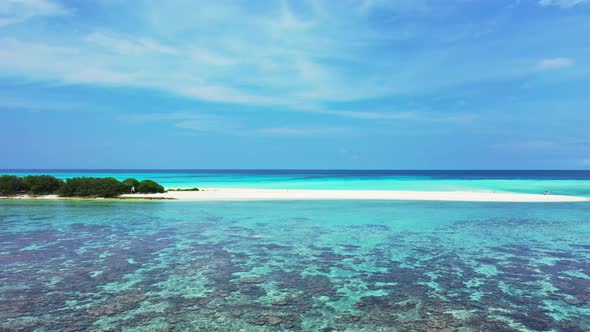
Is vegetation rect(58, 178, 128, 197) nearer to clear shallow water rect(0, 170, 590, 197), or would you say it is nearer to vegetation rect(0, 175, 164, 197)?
vegetation rect(0, 175, 164, 197)

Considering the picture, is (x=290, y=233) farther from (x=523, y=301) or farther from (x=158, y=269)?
(x=523, y=301)

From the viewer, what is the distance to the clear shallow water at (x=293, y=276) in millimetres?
6785

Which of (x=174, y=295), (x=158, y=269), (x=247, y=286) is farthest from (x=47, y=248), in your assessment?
(x=247, y=286)

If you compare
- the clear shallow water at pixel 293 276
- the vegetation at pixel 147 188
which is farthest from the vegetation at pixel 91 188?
the clear shallow water at pixel 293 276

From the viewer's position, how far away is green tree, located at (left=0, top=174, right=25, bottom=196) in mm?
33281

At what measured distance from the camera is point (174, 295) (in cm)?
810

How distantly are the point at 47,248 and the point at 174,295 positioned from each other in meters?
7.48

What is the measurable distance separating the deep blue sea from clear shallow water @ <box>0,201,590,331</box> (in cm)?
4

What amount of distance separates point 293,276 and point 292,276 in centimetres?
3

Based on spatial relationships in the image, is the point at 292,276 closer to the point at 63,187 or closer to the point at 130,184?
the point at 130,184

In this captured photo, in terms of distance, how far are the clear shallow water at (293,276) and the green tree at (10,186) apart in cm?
1888

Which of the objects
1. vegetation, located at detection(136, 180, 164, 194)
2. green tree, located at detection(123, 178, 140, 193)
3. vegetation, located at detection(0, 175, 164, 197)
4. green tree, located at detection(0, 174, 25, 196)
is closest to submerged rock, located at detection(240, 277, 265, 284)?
vegetation, located at detection(0, 175, 164, 197)

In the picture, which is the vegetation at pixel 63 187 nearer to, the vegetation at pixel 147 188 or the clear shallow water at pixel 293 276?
the vegetation at pixel 147 188

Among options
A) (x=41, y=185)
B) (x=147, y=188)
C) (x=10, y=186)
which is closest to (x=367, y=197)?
(x=147, y=188)
